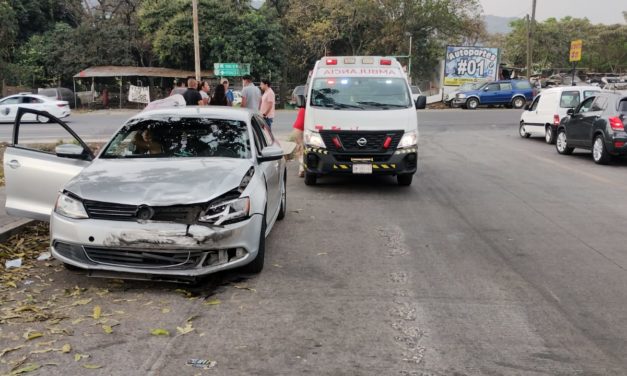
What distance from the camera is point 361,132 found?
9328mm

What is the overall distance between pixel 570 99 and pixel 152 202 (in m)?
15.7

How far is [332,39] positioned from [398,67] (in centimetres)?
3422

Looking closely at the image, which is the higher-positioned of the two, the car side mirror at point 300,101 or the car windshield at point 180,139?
the car side mirror at point 300,101

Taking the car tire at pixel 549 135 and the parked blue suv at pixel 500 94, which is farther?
the parked blue suv at pixel 500 94

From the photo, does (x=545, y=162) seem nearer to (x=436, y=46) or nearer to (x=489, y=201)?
(x=489, y=201)

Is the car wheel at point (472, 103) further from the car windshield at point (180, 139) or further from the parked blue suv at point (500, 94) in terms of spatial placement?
the car windshield at point (180, 139)

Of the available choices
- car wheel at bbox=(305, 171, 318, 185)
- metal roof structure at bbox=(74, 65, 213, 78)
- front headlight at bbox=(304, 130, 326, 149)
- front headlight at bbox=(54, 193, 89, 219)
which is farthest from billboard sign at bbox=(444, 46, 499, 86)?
front headlight at bbox=(54, 193, 89, 219)

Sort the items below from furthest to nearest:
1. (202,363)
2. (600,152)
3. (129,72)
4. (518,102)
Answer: (129,72)
(518,102)
(600,152)
(202,363)

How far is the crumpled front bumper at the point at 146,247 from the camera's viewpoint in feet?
15.7

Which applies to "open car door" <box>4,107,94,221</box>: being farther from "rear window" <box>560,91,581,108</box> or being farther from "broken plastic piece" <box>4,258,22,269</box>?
"rear window" <box>560,91,581,108</box>

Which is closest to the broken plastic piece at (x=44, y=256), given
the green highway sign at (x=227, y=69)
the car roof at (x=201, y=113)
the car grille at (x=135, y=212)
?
the car grille at (x=135, y=212)

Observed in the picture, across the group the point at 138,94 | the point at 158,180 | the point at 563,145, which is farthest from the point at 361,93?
the point at 138,94

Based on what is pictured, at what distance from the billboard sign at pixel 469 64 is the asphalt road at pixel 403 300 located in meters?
31.5

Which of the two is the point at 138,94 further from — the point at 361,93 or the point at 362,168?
the point at 362,168
